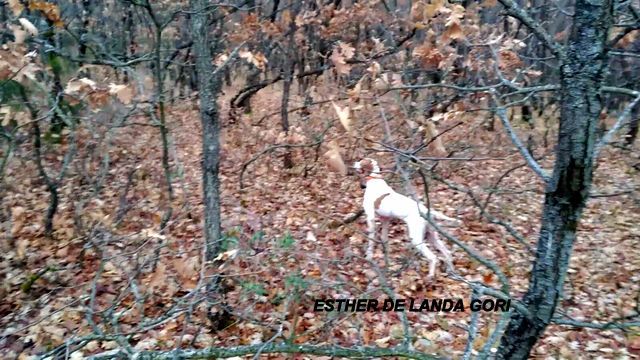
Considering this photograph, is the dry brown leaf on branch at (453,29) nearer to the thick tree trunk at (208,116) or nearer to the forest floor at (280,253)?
the forest floor at (280,253)

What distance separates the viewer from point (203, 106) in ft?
12.8

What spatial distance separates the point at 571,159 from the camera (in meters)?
1.84

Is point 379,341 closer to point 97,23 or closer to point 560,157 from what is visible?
point 560,157

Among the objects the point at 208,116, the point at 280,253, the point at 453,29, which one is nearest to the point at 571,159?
the point at 453,29

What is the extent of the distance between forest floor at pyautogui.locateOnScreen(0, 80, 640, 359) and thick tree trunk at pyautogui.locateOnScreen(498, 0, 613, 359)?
2.56 feet

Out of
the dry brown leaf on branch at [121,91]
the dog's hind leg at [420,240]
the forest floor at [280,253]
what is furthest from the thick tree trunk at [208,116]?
the dog's hind leg at [420,240]

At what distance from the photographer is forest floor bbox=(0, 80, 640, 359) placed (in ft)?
14.5

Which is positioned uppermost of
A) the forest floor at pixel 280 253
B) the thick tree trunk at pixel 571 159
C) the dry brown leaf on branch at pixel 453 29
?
the dry brown leaf on branch at pixel 453 29

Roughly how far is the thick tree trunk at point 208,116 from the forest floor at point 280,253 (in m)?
0.25

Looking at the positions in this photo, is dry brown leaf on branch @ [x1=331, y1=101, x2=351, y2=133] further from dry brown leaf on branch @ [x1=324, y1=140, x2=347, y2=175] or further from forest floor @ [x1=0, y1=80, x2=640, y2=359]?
forest floor @ [x1=0, y1=80, x2=640, y2=359]

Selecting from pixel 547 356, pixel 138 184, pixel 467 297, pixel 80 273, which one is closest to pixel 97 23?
pixel 138 184

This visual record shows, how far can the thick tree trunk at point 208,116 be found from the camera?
12.5ft

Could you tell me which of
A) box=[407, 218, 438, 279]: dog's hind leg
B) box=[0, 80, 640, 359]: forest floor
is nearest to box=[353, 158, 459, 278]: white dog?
box=[407, 218, 438, 279]: dog's hind leg

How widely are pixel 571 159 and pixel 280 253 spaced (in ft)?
13.1
